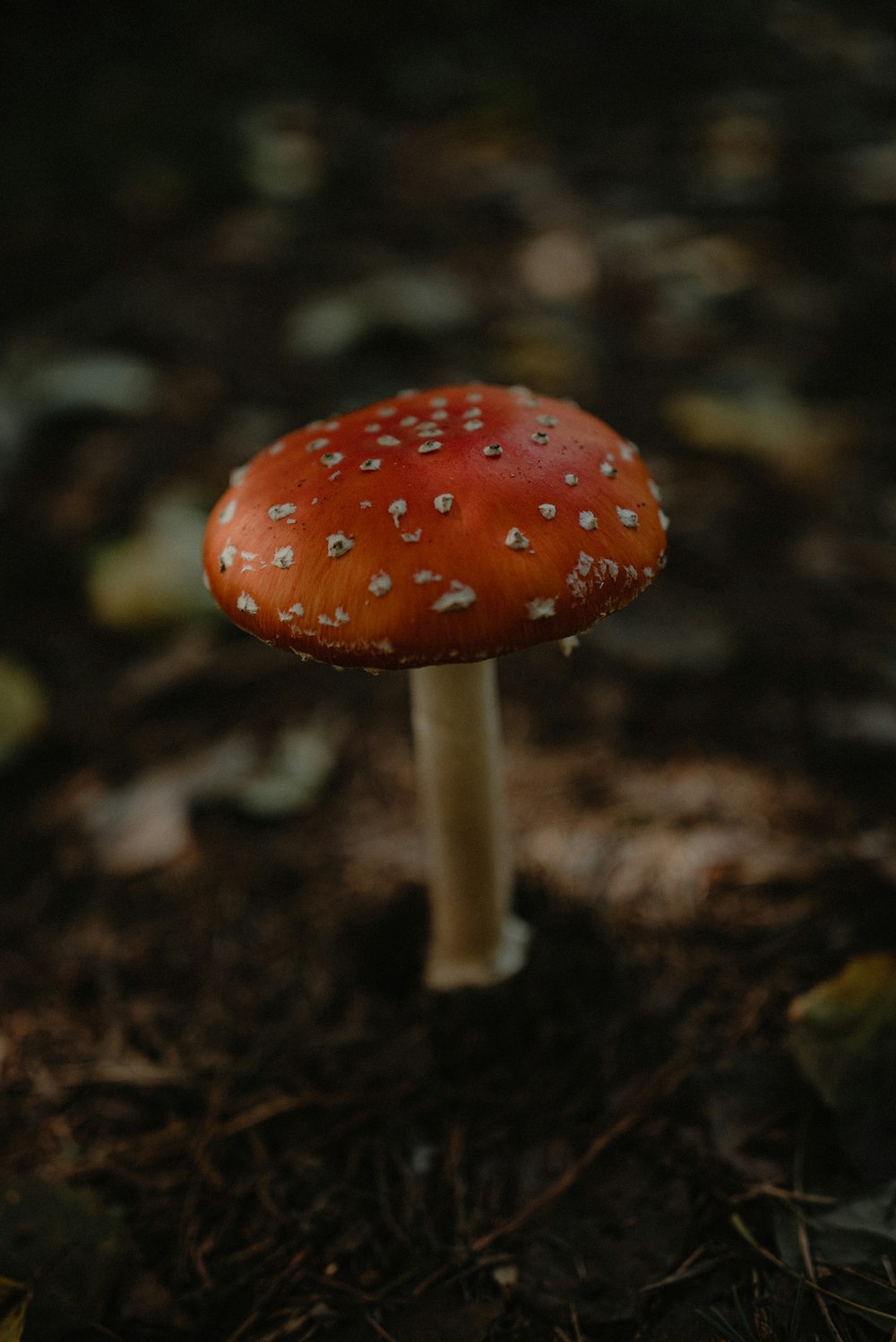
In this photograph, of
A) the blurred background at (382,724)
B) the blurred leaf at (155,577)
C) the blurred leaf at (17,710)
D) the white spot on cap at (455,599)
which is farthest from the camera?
the blurred leaf at (155,577)

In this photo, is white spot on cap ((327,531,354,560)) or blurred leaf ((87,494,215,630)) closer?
white spot on cap ((327,531,354,560))

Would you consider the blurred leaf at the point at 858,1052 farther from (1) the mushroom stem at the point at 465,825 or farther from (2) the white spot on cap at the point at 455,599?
(2) the white spot on cap at the point at 455,599

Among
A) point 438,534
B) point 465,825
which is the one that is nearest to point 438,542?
point 438,534

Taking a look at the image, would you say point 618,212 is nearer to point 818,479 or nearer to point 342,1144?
point 818,479

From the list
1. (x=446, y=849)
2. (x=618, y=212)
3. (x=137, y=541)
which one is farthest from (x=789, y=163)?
(x=446, y=849)

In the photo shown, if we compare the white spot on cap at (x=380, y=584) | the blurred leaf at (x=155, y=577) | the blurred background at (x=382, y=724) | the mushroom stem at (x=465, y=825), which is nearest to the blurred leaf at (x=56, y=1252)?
the blurred background at (x=382, y=724)

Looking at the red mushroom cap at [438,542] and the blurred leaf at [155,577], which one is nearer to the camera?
the red mushroom cap at [438,542]

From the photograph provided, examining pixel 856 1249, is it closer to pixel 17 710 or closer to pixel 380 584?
pixel 380 584

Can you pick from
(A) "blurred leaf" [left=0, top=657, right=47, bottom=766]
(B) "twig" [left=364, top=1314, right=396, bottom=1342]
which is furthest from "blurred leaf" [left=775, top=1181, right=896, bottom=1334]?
(A) "blurred leaf" [left=0, top=657, right=47, bottom=766]

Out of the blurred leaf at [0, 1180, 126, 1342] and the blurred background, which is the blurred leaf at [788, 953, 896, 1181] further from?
the blurred leaf at [0, 1180, 126, 1342]
